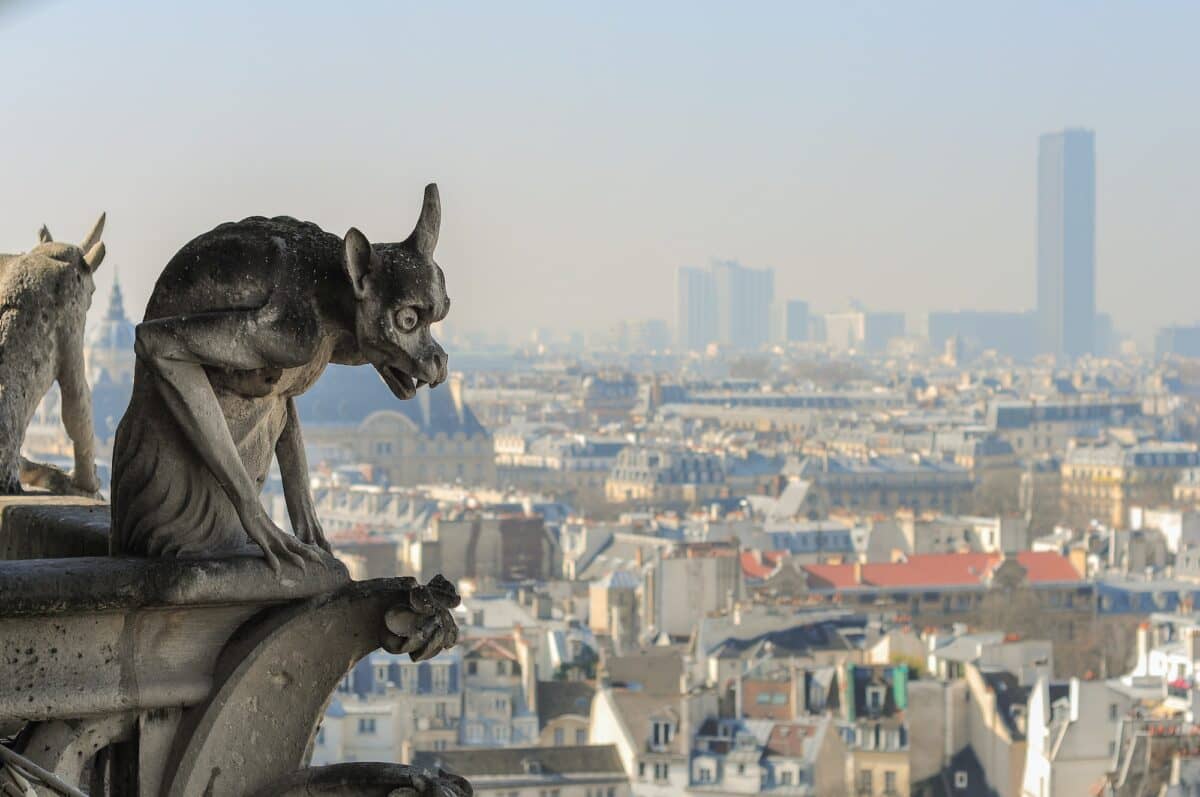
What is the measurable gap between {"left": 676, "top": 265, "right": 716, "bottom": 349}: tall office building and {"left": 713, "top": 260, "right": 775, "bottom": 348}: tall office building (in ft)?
1.27

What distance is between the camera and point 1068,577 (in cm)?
3878

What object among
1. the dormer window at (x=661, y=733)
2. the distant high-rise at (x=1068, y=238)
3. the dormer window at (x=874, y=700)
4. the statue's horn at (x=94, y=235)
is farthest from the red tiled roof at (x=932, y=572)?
the distant high-rise at (x=1068, y=238)

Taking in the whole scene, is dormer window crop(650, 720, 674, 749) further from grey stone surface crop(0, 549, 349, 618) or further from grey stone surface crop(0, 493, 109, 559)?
grey stone surface crop(0, 549, 349, 618)

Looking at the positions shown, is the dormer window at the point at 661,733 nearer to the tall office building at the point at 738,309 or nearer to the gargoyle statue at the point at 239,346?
the gargoyle statue at the point at 239,346

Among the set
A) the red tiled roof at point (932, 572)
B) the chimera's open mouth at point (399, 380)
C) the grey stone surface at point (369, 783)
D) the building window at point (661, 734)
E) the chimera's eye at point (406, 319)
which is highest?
the chimera's eye at point (406, 319)

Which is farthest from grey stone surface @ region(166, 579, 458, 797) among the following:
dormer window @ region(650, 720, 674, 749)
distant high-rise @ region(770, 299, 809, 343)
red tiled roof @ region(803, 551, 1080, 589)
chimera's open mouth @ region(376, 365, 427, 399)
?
distant high-rise @ region(770, 299, 809, 343)

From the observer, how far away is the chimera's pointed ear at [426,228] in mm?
1797

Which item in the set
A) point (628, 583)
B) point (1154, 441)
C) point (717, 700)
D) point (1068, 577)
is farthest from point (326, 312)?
point (1154, 441)

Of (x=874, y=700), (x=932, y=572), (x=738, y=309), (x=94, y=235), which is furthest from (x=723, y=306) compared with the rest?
(x=94, y=235)

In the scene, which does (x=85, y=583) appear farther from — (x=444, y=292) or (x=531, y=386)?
(x=531, y=386)

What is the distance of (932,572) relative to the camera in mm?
39062

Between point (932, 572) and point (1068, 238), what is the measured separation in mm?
97976

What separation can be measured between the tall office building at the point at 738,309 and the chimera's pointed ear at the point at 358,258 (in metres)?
146

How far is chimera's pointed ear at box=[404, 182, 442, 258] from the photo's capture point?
5.90 feet
